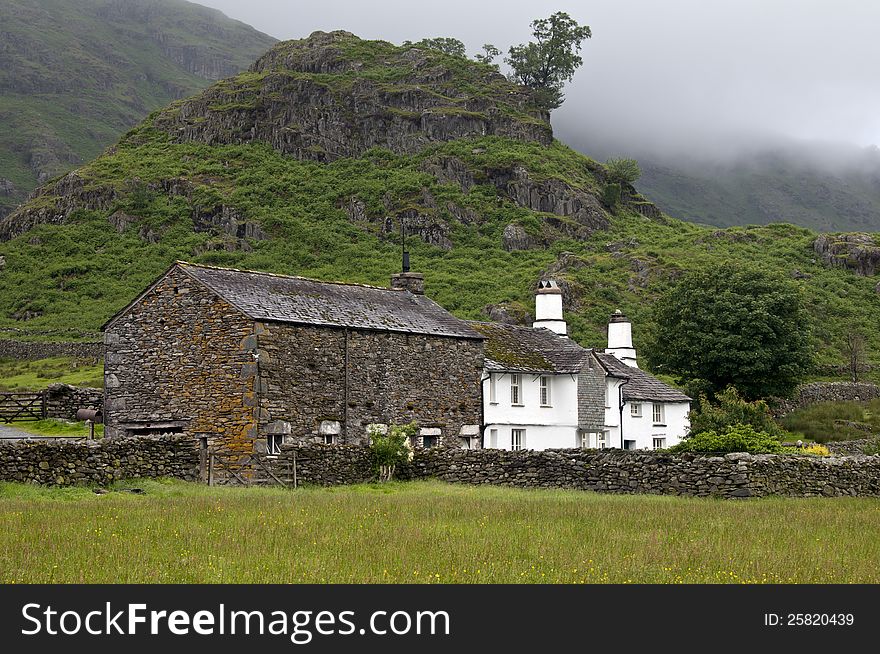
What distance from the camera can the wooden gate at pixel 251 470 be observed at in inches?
1432

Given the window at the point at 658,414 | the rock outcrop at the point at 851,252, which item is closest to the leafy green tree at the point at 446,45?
the rock outcrop at the point at 851,252

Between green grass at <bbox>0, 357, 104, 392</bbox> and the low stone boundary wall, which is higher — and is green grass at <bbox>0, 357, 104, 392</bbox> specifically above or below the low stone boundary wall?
above

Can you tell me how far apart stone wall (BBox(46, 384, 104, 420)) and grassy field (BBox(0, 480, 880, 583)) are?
2050 cm

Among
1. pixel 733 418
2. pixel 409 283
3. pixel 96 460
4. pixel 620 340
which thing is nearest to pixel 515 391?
pixel 409 283

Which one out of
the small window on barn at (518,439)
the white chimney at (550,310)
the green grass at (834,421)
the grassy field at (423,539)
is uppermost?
the white chimney at (550,310)

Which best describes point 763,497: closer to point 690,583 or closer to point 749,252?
point 690,583

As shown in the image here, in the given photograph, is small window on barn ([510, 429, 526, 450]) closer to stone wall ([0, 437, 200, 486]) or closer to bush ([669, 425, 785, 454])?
bush ([669, 425, 785, 454])

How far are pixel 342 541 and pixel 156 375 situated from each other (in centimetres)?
2132

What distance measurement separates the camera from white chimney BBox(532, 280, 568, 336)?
57969 millimetres

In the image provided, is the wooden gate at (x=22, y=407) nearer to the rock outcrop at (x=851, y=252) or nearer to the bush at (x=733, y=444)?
the bush at (x=733, y=444)

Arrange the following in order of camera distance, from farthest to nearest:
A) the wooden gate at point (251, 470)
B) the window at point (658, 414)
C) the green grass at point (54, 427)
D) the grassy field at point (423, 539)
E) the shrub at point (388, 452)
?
the window at point (658, 414), the green grass at point (54, 427), the shrub at point (388, 452), the wooden gate at point (251, 470), the grassy field at point (423, 539)

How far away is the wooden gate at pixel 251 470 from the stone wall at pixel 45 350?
48530mm

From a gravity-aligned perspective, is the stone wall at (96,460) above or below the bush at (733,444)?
below

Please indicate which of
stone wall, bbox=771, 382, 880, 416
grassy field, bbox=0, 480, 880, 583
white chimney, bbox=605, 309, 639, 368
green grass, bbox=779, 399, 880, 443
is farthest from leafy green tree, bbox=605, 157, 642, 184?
grassy field, bbox=0, 480, 880, 583
